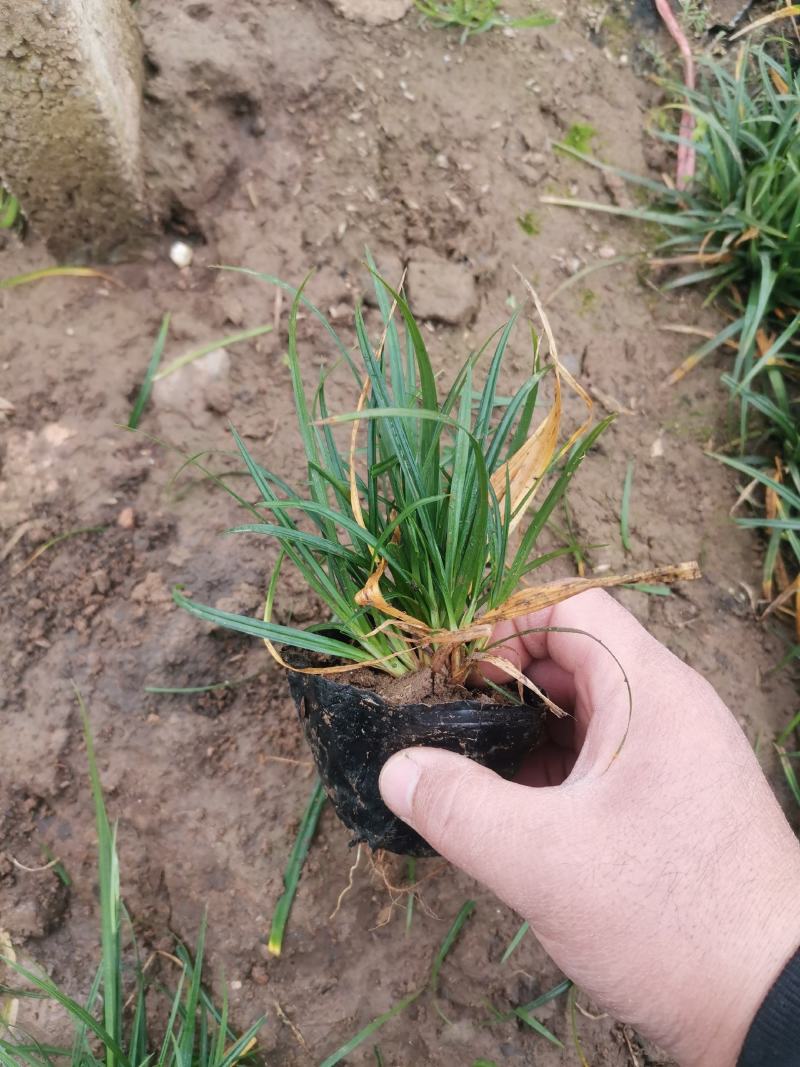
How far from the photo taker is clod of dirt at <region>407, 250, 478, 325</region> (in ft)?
6.82

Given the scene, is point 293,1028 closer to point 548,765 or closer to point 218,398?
point 548,765

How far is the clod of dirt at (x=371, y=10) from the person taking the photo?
2.21 meters

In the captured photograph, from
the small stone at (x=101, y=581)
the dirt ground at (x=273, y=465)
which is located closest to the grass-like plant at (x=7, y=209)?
the dirt ground at (x=273, y=465)

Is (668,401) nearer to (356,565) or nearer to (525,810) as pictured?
(356,565)

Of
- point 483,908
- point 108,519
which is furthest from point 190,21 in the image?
point 483,908

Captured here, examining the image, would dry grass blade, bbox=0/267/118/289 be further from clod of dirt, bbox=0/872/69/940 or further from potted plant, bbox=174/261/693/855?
clod of dirt, bbox=0/872/69/940

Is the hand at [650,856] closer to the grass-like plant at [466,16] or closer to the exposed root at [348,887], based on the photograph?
the exposed root at [348,887]

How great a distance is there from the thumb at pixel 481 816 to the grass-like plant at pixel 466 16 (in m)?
2.08

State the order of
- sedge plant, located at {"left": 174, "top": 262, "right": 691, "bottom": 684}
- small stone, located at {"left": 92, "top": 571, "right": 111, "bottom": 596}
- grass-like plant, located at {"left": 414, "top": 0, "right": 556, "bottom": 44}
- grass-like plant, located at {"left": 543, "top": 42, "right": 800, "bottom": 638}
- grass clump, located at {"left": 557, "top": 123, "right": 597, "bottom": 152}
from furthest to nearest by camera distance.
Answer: grass clump, located at {"left": 557, "top": 123, "right": 597, "bottom": 152}, grass-like plant, located at {"left": 414, "top": 0, "right": 556, "bottom": 44}, grass-like plant, located at {"left": 543, "top": 42, "right": 800, "bottom": 638}, small stone, located at {"left": 92, "top": 571, "right": 111, "bottom": 596}, sedge plant, located at {"left": 174, "top": 262, "right": 691, "bottom": 684}

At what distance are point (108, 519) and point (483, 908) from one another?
125cm

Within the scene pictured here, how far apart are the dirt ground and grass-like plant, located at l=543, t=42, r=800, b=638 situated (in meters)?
0.09

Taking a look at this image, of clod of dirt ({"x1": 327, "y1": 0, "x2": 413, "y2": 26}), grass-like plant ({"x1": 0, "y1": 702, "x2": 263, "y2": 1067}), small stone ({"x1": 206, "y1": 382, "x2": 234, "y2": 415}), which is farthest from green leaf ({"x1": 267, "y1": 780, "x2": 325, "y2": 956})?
clod of dirt ({"x1": 327, "y1": 0, "x2": 413, "y2": 26})

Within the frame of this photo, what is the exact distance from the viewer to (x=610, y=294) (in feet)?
7.46

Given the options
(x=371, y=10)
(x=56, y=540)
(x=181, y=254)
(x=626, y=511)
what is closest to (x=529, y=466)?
(x=626, y=511)
